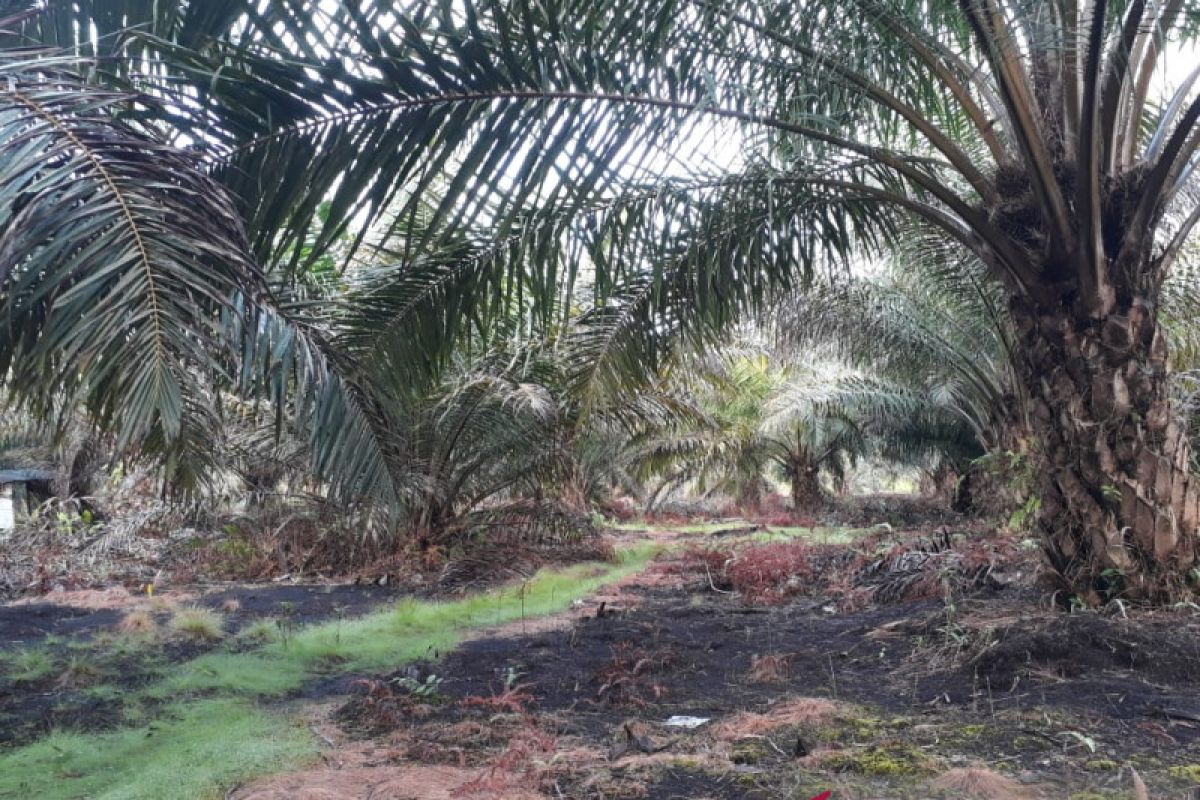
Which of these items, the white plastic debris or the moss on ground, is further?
the white plastic debris

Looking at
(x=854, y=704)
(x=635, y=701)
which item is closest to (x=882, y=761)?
(x=854, y=704)

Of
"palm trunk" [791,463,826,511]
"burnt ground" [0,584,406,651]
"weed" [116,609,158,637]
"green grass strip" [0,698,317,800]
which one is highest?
"green grass strip" [0,698,317,800]

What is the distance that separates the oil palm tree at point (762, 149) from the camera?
151 inches

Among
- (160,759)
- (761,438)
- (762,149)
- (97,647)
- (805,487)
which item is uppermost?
(762,149)

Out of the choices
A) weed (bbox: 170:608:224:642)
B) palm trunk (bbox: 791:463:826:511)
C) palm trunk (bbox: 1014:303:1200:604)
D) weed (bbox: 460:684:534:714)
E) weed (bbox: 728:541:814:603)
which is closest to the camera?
weed (bbox: 460:684:534:714)

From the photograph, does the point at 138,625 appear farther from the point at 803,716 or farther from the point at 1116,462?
the point at 1116,462

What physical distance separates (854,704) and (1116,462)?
2036 mm

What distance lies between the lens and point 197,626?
6277 millimetres

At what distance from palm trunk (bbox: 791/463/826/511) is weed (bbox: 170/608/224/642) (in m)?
16.9

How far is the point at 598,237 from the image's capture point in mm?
4961

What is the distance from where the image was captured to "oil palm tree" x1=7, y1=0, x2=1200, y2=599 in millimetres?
3830

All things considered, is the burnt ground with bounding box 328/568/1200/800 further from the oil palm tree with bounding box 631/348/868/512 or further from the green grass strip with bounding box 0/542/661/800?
the oil palm tree with bounding box 631/348/868/512

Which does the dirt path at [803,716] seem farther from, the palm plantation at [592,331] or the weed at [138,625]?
the weed at [138,625]

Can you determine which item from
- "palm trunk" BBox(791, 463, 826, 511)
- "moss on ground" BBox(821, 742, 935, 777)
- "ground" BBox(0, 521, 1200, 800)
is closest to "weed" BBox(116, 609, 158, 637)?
"ground" BBox(0, 521, 1200, 800)
